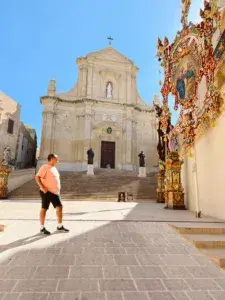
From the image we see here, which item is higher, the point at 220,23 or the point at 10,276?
the point at 220,23

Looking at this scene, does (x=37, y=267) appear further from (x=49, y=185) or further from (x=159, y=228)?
(x=159, y=228)

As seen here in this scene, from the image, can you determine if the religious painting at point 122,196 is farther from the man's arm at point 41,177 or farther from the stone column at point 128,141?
the stone column at point 128,141

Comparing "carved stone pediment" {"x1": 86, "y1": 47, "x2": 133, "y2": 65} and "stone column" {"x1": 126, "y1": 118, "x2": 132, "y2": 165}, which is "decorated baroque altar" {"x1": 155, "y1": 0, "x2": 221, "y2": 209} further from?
"carved stone pediment" {"x1": 86, "y1": 47, "x2": 133, "y2": 65}

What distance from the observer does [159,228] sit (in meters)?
4.23

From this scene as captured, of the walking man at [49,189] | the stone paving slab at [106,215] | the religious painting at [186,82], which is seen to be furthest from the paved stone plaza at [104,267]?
the religious painting at [186,82]

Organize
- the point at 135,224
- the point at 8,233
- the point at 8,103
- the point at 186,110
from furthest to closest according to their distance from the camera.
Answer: the point at 8,103 < the point at 186,110 < the point at 135,224 < the point at 8,233

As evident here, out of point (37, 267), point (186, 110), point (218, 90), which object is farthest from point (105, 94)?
point (37, 267)

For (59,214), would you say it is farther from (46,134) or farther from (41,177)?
(46,134)

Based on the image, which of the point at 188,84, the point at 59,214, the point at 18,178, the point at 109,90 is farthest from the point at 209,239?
the point at 109,90

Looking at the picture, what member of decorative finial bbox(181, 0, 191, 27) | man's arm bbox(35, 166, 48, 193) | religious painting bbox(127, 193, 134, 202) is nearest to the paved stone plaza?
man's arm bbox(35, 166, 48, 193)

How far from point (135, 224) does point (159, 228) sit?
0.54 metres

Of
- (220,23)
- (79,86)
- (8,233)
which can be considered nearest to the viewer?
(8,233)

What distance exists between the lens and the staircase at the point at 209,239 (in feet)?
9.53

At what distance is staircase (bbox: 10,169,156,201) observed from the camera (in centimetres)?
1275
